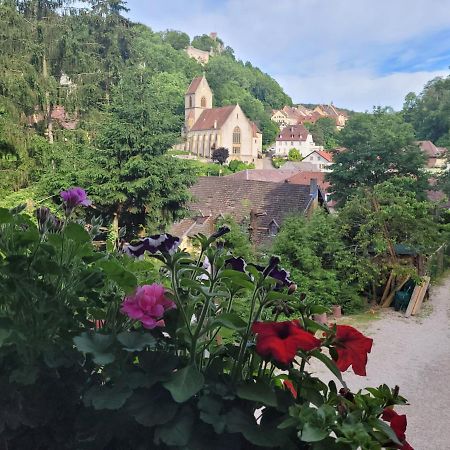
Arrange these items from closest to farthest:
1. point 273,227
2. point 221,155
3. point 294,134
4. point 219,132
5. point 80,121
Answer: point 273,227 → point 80,121 → point 221,155 → point 219,132 → point 294,134

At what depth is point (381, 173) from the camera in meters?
16.4

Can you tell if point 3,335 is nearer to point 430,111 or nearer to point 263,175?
point 263,175

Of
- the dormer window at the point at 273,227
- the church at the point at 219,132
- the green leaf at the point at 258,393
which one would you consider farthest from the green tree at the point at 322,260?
the church at the point at 219,132

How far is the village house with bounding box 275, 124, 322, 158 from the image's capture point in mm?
73250

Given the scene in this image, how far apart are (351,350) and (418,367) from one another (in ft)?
21.8

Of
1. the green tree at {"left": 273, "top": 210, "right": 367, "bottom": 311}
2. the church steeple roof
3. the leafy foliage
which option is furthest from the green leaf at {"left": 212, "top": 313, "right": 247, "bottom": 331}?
the church steeple roof

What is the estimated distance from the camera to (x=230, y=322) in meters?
1.05

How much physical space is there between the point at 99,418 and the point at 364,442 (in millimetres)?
541

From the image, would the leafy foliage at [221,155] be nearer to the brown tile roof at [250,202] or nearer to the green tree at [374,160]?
the brown tile roof at [250,202]

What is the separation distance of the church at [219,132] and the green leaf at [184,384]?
6385 centimetres

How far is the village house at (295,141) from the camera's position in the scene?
7325cm

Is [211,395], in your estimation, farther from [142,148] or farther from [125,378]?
[142,148]

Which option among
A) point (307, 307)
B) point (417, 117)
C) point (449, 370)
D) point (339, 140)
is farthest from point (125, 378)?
point (417, 117)

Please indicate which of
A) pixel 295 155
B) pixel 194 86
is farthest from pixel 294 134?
pixel 194 86
